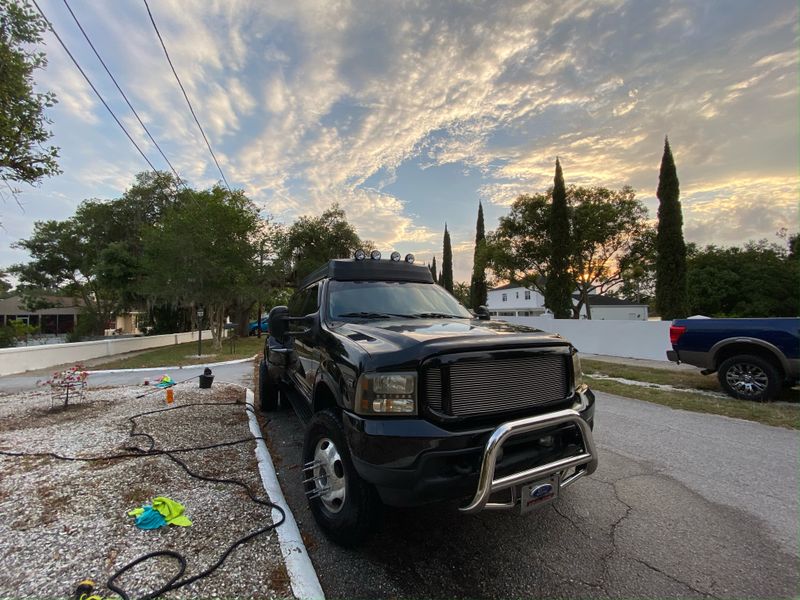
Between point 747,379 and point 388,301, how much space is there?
6.73m

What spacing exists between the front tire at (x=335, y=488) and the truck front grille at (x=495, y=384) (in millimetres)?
691

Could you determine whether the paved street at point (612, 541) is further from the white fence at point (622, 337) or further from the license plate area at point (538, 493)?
the white fence at point (622, 337)

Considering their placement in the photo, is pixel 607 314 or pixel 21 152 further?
pixel 607 314

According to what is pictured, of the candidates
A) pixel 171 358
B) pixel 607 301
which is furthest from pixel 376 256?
pixel 607 301

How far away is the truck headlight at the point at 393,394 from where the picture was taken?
2.10m

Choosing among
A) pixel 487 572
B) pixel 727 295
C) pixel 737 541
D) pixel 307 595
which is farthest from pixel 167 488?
pixel 727 295

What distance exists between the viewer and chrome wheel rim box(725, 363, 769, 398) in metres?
6.26

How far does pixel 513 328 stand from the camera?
2924mm

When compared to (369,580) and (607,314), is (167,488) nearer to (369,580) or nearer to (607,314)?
(369,580)

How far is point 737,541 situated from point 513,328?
194 centimetres

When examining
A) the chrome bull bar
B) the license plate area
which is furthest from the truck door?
the license plate area

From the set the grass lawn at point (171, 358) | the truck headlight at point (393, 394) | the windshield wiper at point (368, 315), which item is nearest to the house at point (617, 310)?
the grass lawn at point (171, 358)

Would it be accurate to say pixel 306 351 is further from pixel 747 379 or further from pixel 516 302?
pixel 516 302

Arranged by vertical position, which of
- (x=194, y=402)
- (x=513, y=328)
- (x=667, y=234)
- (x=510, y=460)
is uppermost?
(x=667, y=234)
